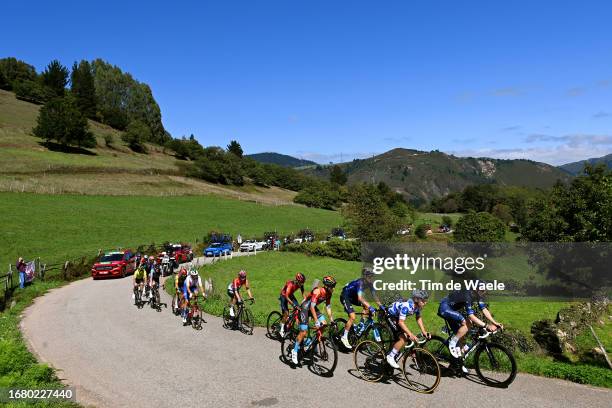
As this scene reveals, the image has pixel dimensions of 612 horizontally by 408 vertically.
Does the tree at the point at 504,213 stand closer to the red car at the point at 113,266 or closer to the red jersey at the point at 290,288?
the red car at the point at 113,266

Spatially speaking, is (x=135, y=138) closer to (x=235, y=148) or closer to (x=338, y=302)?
(x=235, y=148)

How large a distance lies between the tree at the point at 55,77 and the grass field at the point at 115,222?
3198 inches

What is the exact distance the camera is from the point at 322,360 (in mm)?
10102

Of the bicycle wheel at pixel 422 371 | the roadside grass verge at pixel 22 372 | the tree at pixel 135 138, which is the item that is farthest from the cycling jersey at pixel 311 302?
the tree at pixel 135 138

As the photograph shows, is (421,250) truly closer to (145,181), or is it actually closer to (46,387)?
(46,387)

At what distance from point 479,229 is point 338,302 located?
34.1 metres

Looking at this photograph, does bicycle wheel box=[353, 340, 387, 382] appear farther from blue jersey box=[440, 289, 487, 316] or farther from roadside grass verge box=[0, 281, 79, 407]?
roadside grass verge box=[0, 281, 79, 407]

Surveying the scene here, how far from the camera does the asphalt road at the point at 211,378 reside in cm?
833

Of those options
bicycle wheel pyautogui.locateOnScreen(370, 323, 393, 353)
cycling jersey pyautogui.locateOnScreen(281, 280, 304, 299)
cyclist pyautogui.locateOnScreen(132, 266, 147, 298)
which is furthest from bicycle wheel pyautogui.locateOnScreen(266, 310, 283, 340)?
cyclist pyautogui.locateOnScreen(132, 266, 147, 298)

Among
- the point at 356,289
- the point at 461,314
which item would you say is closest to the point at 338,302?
the point at 356,289

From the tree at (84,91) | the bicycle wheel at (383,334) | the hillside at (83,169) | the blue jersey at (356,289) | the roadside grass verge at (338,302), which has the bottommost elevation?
the roadside grass verge at (338,302)

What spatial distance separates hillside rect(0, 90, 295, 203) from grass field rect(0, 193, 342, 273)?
431 centimetres

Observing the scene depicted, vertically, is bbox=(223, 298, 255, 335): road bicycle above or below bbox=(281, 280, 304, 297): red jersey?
below

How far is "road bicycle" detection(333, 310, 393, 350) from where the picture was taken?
404 inches
